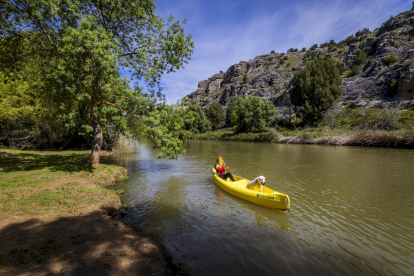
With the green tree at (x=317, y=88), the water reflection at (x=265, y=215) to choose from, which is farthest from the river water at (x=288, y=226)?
the green tree at (x=317, y=88)

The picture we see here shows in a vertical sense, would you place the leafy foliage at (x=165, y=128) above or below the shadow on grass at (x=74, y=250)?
above

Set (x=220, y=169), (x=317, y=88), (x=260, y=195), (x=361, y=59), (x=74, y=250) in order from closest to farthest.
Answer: (x=74, y=250)
(x=260, y=195)
(x=220, y=169)
(x=317, y=88)
(x=361, y=59)

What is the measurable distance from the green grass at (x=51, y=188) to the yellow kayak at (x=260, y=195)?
5.47m

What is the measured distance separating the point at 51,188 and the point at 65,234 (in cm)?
450

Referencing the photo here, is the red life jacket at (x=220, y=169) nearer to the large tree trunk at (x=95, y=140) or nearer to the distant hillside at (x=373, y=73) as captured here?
the distant hillside at (x=373, y=73)

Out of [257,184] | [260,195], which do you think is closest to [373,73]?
[257,184]

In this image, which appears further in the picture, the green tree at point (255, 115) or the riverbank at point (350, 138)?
the green tree at point (255, 115)

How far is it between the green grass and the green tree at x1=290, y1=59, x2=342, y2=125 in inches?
2019

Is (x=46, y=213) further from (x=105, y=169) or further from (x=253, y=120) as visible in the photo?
(x=253, y=120)

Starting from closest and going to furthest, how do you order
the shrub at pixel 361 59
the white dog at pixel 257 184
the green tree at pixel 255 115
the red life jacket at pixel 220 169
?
the white dog at pixel 257 184
the red life jacket at pixel 220 169
the green tree at pixel 255 115
the shrub at pixel 361 59

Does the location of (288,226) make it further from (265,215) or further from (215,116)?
(215,116)

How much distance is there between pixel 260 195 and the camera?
9.08 meters

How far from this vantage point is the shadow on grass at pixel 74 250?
4102 mm

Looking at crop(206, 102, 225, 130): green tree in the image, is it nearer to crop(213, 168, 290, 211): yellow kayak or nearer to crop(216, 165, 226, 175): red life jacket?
crop(216, 165, 226, 175): red life jacket
